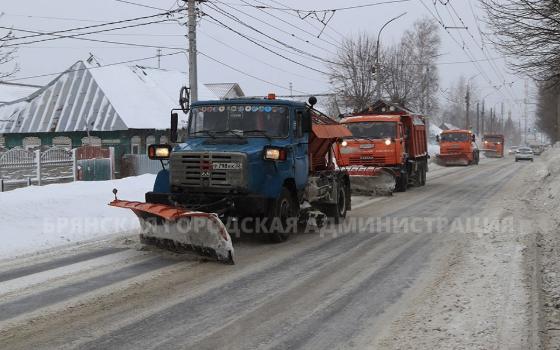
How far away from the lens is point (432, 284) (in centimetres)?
675

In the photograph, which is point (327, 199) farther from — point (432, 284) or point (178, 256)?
point (432, 284)

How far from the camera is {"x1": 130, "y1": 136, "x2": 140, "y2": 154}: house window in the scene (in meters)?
31.4

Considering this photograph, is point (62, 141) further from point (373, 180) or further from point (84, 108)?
point (373, 180)

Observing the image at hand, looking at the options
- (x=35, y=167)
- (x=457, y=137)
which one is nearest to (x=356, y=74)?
(x=457, y=137)

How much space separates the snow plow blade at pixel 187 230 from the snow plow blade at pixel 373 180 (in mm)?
10104

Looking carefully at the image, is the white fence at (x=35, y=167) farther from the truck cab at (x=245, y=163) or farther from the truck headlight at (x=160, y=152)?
the truck cab at (x=245, y=163)

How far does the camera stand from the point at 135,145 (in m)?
31.8

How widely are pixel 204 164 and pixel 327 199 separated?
3.52 m

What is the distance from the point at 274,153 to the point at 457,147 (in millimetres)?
31084

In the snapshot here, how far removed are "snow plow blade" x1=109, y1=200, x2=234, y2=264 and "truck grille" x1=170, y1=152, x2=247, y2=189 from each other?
876mm

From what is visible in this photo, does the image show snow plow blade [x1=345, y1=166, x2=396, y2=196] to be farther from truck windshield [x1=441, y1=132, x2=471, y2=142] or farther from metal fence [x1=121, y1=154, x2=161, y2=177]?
truck windshield [x1=441, y1=132, x2=471, y2=142]

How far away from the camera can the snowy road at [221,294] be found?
4973mm

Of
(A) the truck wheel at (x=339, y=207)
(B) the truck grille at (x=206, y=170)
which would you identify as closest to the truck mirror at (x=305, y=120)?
(B) the truck grille at (x=206, y=170)

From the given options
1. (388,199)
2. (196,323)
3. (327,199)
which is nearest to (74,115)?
(388,199)
